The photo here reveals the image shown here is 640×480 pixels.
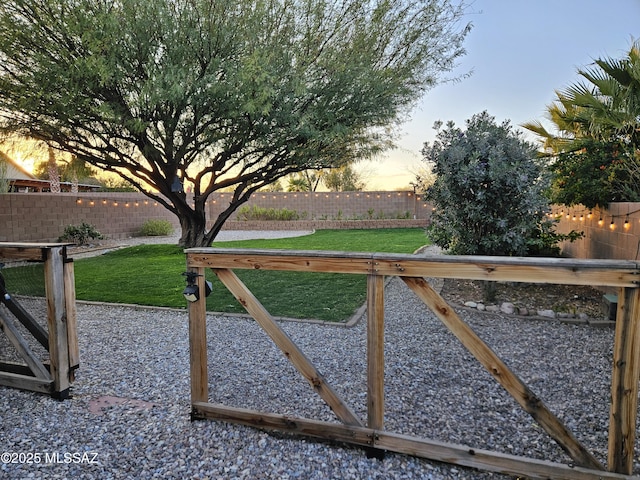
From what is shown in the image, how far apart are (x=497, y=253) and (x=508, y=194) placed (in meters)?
0.77

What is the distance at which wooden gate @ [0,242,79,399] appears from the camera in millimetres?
2555

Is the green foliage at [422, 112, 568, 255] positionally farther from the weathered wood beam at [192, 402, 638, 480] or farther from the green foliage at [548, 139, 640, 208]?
the weathered wood beam at [192, 402, 638, 480]

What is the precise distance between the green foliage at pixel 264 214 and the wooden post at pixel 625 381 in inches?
654

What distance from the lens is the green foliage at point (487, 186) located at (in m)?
4.56

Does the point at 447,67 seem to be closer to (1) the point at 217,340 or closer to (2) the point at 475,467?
(1) the point at 217,340

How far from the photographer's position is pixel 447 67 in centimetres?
812

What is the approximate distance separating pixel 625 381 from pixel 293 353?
147 cm

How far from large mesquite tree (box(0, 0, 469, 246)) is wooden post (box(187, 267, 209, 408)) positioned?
4.48 m

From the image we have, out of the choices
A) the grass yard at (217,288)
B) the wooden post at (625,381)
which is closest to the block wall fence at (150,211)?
the grass yard at (217,288)

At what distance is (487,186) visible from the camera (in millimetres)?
4715

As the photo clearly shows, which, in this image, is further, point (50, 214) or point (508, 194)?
point (50, 214)

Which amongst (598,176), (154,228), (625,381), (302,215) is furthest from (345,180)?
(625,381)

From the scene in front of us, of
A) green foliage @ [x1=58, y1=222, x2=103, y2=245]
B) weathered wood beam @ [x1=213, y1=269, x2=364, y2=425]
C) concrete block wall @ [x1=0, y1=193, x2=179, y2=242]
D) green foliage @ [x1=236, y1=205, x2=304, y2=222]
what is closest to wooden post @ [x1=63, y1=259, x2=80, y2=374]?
weathered wood beam @ [x1=213, y1=269, x2=364, y2=425]

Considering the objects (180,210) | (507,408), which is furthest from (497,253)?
(180,210)
